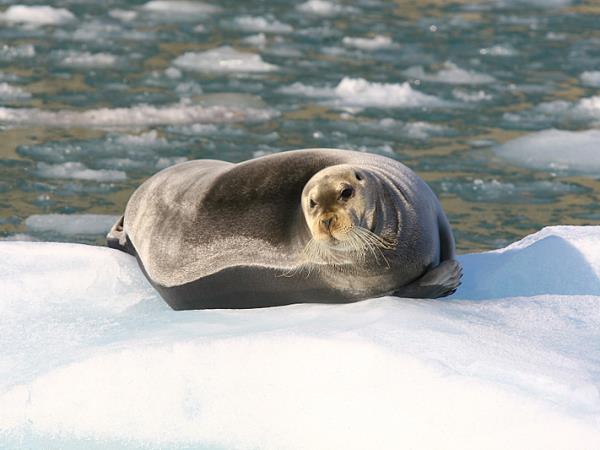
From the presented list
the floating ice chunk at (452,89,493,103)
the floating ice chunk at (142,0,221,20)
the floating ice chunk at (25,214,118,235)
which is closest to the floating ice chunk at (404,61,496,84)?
the floating ice chunk at (452,89,493,103)

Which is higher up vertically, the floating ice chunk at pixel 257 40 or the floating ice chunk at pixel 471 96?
the floating ice chunk at pixel 471 96

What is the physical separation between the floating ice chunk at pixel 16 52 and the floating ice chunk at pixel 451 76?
113 inches

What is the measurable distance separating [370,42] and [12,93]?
3264 millimetres

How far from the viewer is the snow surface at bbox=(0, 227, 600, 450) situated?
286cm

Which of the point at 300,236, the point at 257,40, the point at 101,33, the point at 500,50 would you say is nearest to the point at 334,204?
the point at 300,236

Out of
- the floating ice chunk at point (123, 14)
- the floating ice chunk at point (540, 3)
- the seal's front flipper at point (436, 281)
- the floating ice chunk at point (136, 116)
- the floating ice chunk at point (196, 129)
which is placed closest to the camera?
the seal's front flipper at point (436, 281)

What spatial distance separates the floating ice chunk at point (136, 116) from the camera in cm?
807

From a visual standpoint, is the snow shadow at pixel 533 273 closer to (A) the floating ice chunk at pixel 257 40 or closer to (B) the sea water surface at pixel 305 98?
(B) the sea water surface at pixel 305 98

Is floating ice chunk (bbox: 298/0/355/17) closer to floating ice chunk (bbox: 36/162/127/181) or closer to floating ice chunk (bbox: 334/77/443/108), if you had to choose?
floating ice chunk (bbox: 334/77/443/108)

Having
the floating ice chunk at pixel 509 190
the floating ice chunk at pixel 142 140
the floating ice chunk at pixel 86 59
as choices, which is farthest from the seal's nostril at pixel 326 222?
the floating ice chunk at pixel 86 59

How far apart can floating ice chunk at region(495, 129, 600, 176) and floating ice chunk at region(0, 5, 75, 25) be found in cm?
500

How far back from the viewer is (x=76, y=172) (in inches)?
275

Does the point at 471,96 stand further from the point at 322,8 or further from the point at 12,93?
the point at 322,8

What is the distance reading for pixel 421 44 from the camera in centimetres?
1073
